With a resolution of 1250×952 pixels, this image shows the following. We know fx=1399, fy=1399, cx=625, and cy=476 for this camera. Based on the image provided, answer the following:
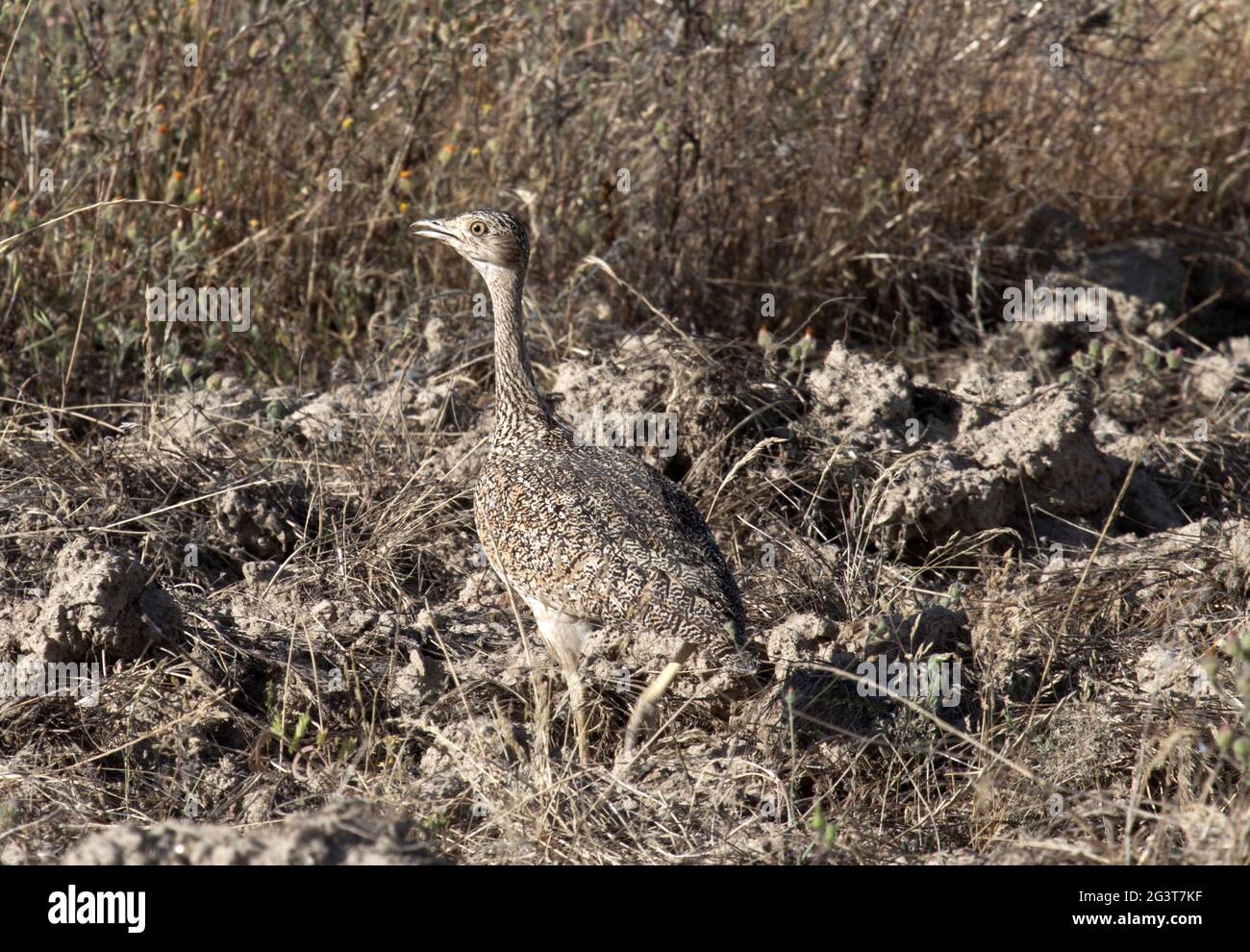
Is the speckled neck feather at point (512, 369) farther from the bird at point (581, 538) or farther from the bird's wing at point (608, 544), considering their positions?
the bird's wing at point (608, 544)

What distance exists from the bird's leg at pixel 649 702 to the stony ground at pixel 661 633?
0.08m

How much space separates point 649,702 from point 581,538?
527 mm

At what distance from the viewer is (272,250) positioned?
247 inches

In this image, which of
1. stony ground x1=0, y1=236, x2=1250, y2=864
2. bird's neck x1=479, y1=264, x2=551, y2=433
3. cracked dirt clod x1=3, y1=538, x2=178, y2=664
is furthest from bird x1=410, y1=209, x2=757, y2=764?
cracked dirt clod x1=3, y1=538, x2=178, y2=664

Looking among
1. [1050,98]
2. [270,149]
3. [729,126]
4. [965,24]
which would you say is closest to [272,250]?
[270,149]

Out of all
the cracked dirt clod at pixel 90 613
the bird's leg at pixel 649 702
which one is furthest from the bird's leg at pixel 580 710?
the cracked dirt clod at pixel 90 613

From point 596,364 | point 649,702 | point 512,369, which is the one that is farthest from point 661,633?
point 596,364

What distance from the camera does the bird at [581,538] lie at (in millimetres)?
3812

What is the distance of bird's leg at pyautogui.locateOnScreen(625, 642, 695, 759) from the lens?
3623 millimetres

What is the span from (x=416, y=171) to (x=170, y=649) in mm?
2971

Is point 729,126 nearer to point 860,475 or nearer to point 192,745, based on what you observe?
point 860,475

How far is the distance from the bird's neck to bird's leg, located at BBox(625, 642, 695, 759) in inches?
41.5

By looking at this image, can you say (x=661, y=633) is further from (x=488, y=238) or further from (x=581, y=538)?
(x=488, y=238)

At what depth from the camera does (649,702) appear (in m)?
3.85
